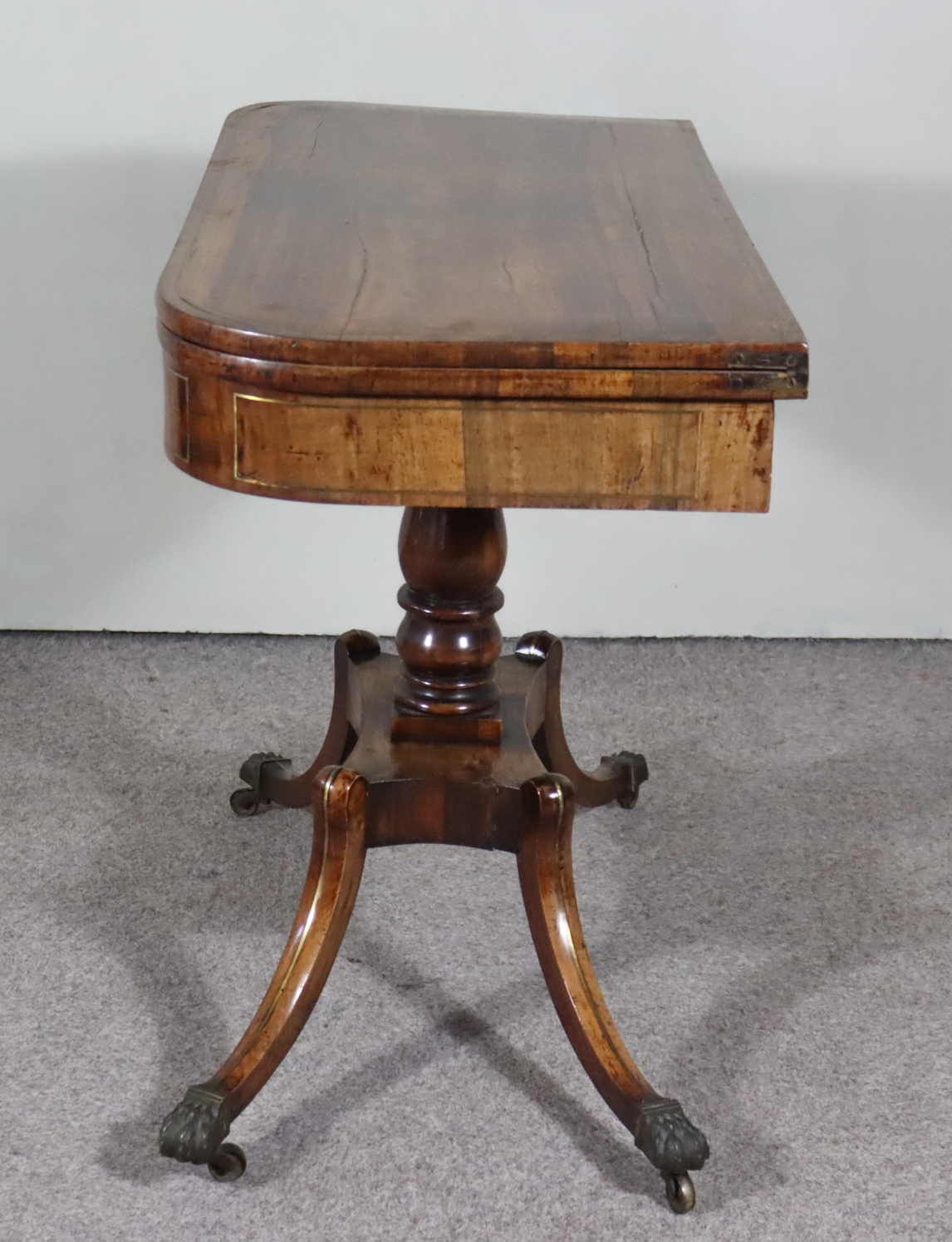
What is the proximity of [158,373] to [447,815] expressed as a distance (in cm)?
89

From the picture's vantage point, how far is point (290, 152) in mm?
1298

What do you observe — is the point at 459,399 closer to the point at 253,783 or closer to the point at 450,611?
the point at 450,611

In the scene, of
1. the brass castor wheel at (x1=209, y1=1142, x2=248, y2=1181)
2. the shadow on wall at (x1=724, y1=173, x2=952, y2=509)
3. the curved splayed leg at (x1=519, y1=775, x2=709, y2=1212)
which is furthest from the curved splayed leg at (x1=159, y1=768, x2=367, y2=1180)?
the shadow on wall at (x1=724, y1=173, x2=952, y2=509)

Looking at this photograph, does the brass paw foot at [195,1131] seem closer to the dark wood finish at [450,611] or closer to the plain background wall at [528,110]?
the dark wood finish at [450,611]

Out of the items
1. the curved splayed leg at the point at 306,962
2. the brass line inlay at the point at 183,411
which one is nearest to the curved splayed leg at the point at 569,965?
the curved splayed leg at the point at 306,962

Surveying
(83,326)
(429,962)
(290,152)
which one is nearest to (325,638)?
(83,326)

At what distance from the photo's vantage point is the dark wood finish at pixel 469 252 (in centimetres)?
88

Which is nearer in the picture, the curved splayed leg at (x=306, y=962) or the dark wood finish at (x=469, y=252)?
the dark wood finish at (x=469, y=252)

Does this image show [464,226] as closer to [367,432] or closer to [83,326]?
[367,432]

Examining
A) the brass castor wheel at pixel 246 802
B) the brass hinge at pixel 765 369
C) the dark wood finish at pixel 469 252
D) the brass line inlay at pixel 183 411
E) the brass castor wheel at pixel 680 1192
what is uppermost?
the dark wood finish at pixel 469 252

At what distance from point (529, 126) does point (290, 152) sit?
0.82 feet

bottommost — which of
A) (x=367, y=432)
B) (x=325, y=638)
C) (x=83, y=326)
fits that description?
(x=325, y=638)

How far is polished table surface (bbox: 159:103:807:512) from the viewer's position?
2.90ft

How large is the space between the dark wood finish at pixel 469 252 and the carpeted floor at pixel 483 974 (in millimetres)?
625
